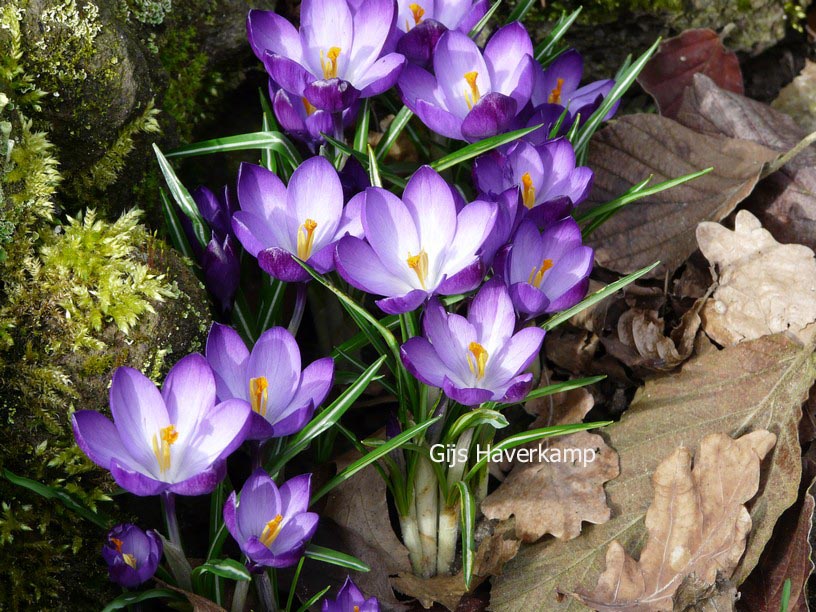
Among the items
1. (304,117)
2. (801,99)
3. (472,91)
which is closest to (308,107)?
(304,117)

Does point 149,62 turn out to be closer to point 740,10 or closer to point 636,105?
point 636,105

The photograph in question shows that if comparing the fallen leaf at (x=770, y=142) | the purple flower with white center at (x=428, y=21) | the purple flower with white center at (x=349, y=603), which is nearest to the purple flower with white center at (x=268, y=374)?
the purple flower with white center at (x=349, y=603)

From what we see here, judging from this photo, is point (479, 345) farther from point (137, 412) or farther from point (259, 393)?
point (137, 412)

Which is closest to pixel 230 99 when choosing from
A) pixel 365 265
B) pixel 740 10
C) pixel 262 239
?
pixel 262 239

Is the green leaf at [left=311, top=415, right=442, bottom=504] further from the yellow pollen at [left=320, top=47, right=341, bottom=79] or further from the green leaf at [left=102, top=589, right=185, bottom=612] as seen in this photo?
the yellow pollen at [left=320, top=47, right=341, bottom=79]

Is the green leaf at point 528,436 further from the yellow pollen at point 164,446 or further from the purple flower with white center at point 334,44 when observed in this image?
the purple flower with white center at point 334,44

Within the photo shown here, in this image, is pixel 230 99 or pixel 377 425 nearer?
pixel 377 425
